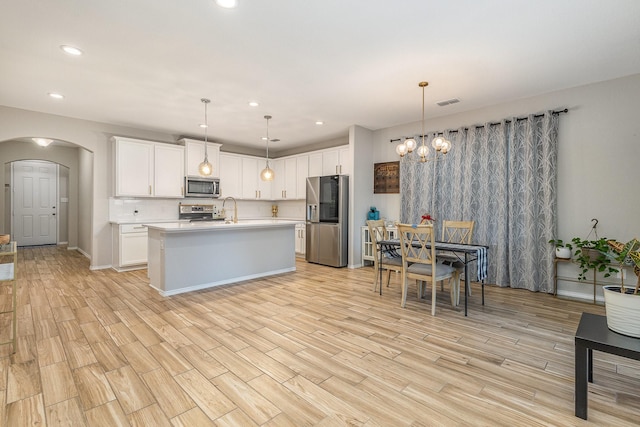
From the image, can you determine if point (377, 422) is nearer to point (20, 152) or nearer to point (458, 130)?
point (458, 130)

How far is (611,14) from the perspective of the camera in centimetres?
240

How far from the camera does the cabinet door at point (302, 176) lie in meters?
6.95

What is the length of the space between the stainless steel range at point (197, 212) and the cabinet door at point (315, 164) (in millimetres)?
2397

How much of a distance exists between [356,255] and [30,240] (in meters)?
8.97

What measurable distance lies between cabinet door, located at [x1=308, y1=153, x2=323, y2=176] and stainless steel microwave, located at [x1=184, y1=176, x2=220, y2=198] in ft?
6.90

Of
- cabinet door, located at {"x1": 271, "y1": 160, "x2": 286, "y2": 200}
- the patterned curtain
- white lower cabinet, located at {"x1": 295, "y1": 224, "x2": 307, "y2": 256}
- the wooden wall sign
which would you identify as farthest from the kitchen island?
the patterned curtain

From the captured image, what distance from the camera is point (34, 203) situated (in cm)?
822

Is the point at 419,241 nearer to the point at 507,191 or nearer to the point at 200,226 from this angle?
the point at 507,191

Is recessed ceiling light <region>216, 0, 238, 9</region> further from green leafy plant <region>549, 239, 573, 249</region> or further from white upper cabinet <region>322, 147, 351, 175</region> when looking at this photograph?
green leafy plant <region>549, 239, 573, 249</region>

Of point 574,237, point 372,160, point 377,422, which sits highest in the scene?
point 372,160

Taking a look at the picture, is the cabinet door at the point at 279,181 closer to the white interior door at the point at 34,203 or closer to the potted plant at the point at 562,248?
the potted plant at the point at 562,248

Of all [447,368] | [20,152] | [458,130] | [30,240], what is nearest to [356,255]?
[458,130]

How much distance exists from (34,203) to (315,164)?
7.92 m

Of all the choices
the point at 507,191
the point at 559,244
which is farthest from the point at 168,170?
the point at 559,244
